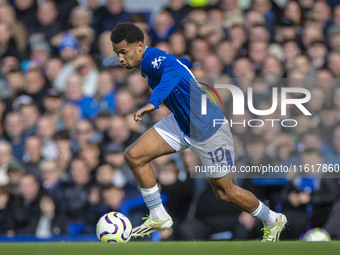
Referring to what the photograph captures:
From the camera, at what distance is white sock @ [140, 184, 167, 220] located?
6.85 m

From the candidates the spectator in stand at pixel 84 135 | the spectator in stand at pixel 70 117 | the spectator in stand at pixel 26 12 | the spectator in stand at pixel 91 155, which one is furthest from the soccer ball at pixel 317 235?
the spectator in stand at pixel 26 12

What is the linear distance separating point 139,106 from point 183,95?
2659 millimetres

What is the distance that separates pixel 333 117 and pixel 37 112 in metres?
3.95

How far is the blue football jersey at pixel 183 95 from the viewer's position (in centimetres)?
657

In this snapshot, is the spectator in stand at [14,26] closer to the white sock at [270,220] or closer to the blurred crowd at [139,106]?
the blurred crowd at [139,106]

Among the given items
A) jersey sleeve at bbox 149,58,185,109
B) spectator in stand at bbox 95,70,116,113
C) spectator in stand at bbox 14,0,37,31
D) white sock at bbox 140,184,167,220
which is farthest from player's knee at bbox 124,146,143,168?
spectator in stand at bbox 14,0,37,31

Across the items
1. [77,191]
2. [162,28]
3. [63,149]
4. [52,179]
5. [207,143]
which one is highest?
[162,28]

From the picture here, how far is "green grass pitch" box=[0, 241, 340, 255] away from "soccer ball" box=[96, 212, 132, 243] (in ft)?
2.39

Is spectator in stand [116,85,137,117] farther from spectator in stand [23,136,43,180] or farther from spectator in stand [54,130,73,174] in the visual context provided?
spectator in stand [23,136,43,180]

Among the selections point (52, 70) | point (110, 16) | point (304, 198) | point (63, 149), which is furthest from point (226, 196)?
point (110, 16)

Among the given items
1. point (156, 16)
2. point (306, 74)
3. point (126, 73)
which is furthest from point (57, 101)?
point (306, 74)

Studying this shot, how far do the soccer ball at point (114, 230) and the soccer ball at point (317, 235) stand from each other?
213 cm

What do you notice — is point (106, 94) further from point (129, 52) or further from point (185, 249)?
point (185, 249)

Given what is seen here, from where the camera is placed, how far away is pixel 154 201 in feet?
22.6
